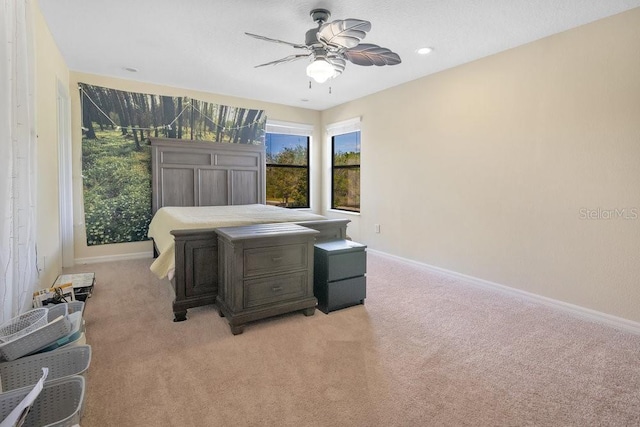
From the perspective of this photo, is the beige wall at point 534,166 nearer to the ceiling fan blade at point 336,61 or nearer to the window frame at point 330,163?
the window frame at point 330,163

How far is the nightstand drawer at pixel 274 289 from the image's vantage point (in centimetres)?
238

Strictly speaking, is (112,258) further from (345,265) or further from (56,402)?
(56,402)

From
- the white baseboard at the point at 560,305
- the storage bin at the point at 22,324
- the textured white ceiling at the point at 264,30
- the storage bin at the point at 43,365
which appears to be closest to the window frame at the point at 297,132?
the textured white ceiling at the point at 264,30

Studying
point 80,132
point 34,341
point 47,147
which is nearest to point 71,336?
point 34,341

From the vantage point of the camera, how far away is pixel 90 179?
13.6 feet

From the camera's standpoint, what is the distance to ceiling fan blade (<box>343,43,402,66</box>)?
97.4 inches

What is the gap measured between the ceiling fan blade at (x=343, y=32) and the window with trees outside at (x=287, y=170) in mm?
3256

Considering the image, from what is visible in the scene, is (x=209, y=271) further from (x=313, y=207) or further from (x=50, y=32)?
(x=313, y=207)

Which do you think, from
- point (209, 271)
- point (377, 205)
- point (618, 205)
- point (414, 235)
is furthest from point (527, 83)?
point (209, 271)

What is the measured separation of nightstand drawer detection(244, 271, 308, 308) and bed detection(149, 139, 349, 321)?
0.46 metres

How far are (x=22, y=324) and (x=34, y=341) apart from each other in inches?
9.4

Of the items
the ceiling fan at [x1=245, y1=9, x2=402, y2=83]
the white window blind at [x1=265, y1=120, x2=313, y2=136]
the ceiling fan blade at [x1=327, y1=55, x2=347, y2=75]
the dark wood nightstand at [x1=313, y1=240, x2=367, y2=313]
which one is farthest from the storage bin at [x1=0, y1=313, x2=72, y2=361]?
the white window blind at [x1=265, y1=120, x2=313, y2=136]

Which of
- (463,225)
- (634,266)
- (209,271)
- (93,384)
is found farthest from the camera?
(463,225)

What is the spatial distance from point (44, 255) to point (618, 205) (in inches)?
182
